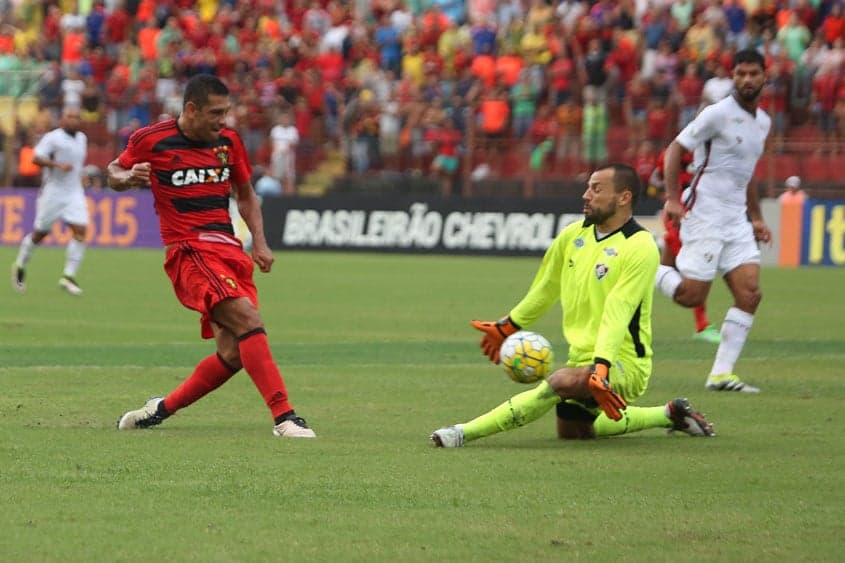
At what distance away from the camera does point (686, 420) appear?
9023mm

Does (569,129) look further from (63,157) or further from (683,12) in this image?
(63,157)

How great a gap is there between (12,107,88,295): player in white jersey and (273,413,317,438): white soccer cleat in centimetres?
1218

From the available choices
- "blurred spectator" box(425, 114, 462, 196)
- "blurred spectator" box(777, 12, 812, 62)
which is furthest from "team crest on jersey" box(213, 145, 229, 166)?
"blurred spectator" box(425, 114, 462, 196)

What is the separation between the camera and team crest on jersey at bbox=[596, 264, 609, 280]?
8578 mm

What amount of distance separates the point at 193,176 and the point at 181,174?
0.23ft

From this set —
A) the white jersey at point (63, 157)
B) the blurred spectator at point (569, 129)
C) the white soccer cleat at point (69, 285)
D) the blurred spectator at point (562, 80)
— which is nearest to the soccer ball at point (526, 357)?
the white soccer cleat at point (69, 285)

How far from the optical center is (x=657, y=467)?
794cm

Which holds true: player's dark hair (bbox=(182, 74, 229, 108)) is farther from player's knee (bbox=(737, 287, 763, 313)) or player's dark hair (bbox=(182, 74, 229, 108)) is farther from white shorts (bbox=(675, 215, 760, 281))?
player's knee (bbox=(737, 287, 763, 313))

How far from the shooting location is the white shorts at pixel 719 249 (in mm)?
12055

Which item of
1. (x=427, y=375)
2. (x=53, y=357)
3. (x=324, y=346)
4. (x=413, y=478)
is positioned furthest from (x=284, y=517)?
(x=324, y=346)

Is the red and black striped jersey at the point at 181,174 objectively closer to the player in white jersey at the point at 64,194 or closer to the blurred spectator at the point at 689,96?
the player in white jersey at the point at 64,194

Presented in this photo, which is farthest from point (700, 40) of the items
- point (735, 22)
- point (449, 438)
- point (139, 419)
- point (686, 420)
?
point (449, 438)

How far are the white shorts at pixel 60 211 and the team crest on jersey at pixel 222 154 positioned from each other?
1253 cm

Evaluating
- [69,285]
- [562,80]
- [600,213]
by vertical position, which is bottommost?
[69,285]
